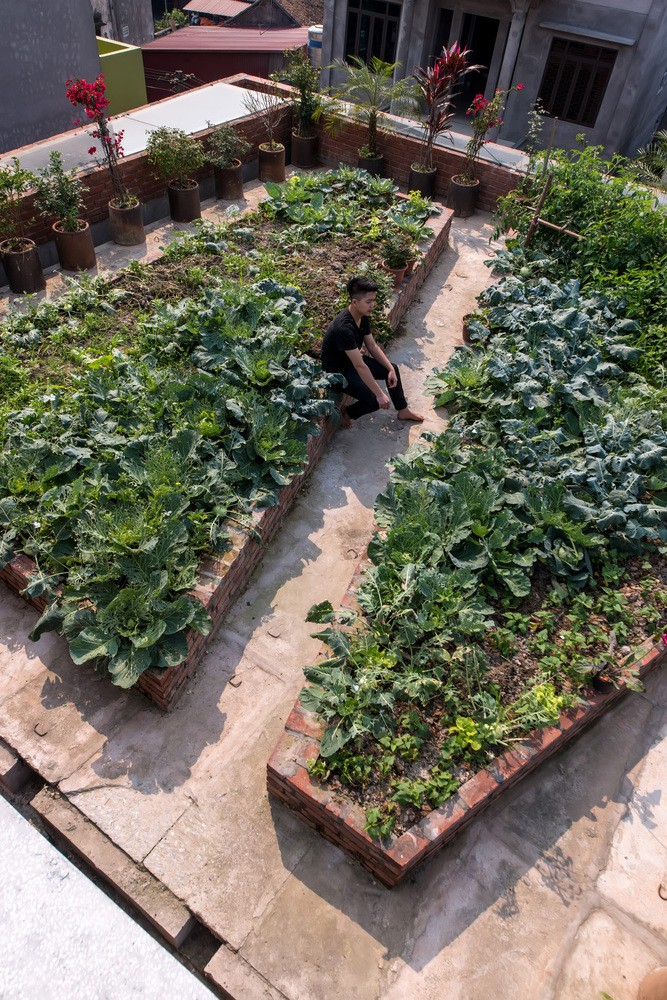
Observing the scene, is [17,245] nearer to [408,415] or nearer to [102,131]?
[102,131]

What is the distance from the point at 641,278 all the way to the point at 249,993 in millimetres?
6691

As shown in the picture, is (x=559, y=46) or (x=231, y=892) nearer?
(x=231, y=892)

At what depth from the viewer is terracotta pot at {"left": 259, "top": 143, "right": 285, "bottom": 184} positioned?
933 centimetres

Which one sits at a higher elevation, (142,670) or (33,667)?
(142,670)

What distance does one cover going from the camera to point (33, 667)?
163 inches

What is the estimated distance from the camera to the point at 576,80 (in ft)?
48.3

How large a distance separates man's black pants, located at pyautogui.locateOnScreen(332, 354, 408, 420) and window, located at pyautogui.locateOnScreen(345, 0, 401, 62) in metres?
14.3

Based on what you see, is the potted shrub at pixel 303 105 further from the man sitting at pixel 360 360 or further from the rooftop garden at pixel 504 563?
the man sitting at pixel 360 360

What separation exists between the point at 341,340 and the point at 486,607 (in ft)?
8.17

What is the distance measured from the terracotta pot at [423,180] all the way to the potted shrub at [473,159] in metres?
0.33

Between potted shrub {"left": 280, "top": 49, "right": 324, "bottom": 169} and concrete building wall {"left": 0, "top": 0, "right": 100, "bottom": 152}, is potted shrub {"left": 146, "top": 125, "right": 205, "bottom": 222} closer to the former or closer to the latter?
potted shrub {"left": 280, "top": 49, "right": 324, "bottom": 169}

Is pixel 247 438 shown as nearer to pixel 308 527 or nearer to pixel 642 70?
pixel 308 527

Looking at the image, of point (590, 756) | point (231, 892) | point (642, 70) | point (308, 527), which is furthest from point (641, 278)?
point (642, 70)

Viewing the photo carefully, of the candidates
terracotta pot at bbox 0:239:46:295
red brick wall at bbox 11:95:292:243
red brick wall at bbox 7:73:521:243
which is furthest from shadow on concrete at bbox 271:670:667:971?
red brick wall at bbox 7:73:521:243
